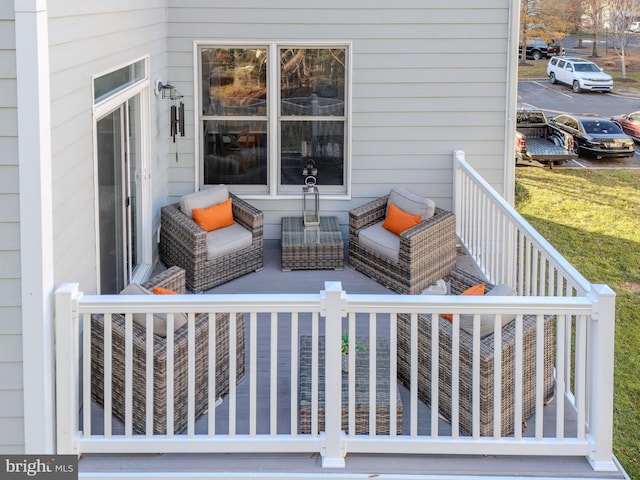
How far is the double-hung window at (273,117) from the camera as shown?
28.0 feet

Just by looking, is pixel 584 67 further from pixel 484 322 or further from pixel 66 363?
pixel 66 363

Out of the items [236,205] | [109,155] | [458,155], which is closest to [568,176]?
[458,155]

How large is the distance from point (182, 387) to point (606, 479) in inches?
86.3

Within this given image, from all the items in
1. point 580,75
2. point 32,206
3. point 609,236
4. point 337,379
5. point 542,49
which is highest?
point 542,49

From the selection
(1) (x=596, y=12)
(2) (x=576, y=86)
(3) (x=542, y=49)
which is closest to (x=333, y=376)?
(2) (x=576, y=86)

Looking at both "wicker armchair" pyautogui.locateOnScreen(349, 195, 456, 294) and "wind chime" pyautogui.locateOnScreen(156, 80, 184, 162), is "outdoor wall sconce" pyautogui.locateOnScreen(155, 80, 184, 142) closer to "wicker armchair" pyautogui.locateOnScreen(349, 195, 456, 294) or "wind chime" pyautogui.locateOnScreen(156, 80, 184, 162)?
"wind chime" pyautogui.locateOnScreen(156, 80, 184, 162)

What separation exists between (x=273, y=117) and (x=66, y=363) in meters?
4.82

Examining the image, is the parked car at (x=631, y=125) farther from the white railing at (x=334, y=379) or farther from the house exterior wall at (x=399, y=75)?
the white railing at (x=334, y=379)

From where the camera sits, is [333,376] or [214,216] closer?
[333,376]

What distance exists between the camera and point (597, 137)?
834 inches

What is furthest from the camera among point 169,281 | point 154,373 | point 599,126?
point 599,126

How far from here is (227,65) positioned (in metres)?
8.53

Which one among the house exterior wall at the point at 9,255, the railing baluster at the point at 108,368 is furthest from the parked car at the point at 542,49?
the house exterior wall at the point at 9,255

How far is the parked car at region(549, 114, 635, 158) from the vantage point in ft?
68.9
